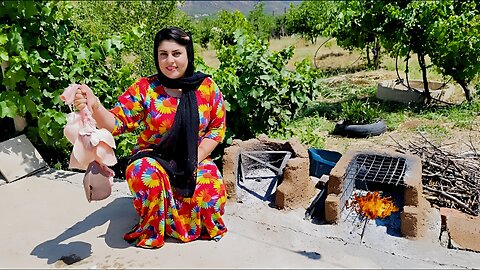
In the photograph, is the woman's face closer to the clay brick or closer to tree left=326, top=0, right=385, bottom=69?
the clay brick

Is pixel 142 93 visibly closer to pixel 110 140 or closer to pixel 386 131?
pixel 110 140

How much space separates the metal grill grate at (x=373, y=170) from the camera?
3.72m

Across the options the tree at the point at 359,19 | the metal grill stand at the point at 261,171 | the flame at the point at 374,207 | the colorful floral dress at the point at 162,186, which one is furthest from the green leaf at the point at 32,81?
the tree at the point at 359,19

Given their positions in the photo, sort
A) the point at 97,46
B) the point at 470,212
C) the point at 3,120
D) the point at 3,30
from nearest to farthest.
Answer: the point at 470,212 → the point at 3,30 → the point at 97,46 → the point at 3,120

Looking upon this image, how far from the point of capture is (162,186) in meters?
2.93

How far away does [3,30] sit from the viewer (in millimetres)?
4250

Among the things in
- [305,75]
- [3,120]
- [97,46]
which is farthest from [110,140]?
[305,75]

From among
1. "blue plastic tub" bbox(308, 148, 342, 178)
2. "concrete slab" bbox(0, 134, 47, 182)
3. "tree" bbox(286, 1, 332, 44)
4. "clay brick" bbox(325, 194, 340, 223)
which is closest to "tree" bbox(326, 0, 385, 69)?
"blue plastic tub" bbox(308, 148, 342, 178)

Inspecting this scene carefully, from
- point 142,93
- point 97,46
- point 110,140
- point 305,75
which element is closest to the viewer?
point 110,140

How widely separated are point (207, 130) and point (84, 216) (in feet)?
3.81

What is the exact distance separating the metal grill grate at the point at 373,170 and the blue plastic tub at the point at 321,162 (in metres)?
0.41

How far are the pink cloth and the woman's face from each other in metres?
0.52

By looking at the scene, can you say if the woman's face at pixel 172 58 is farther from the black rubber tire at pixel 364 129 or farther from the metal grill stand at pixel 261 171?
the black rubber tire at pixel 364 129

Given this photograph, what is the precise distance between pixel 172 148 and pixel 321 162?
1822mm
